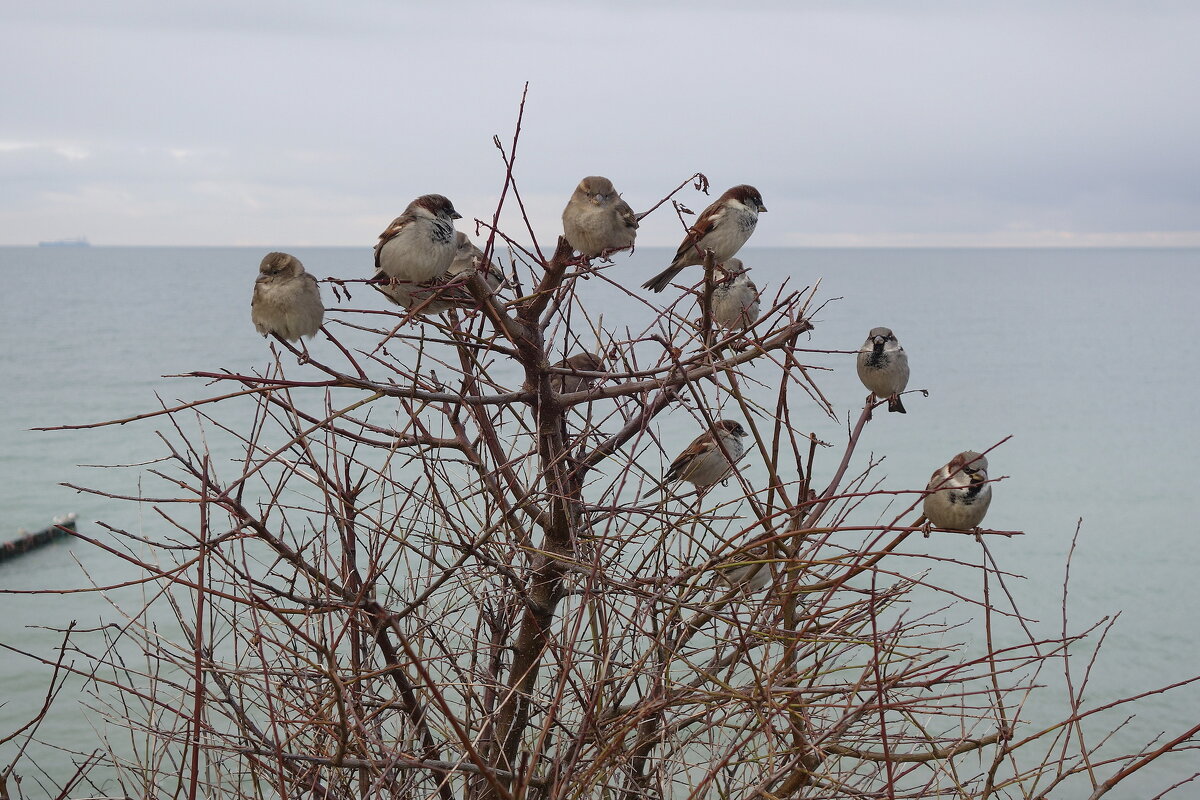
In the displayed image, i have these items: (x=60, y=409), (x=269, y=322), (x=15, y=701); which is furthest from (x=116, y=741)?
(x=60, y=409)

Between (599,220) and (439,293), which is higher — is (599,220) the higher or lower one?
the higher one

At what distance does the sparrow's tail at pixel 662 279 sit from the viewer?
361 cm

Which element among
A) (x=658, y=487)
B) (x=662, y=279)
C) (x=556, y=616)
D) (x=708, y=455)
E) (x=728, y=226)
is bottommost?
(x=556, y=616)

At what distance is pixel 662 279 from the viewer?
3789 millimetres

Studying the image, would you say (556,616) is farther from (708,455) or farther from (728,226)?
(728,226)

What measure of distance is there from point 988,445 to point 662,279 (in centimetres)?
1906

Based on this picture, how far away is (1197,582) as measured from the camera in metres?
12.7

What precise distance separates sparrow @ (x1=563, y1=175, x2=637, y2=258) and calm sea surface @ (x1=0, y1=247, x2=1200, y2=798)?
80cm

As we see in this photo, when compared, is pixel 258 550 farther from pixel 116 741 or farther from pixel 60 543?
pixel 116 741

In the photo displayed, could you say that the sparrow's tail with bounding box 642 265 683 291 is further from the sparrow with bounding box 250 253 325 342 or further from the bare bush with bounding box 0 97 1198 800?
the sparrow with bounding box 250 253 325 342

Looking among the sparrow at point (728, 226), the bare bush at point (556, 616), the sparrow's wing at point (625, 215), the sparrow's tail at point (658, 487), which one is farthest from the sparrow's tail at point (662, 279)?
the sparrow's tail at point (658, 487)

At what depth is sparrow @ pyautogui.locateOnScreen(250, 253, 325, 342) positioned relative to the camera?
2.99 metres

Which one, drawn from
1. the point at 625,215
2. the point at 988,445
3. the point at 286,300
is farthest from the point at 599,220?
the point at 988,445

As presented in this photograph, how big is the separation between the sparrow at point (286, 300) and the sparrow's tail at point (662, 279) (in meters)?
1.17
